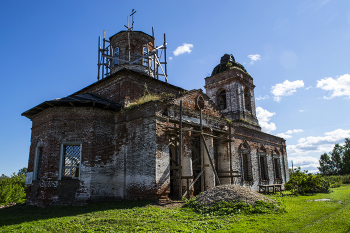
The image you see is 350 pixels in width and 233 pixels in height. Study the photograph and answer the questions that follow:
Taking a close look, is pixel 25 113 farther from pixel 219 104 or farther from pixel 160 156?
pixel 219 104

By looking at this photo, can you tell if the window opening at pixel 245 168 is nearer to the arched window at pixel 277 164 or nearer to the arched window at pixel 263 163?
the arched window at pixel 263 163

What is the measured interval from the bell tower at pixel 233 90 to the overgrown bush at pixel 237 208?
11657 millimetres

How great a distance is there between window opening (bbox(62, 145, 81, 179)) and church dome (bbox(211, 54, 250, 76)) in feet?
47.1

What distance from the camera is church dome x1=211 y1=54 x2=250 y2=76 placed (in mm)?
20928

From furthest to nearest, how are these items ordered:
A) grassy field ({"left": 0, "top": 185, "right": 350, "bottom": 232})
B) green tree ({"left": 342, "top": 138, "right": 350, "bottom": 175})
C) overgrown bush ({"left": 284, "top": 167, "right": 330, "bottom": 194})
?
green tree ({"left": 342, "top": 138, "right": 350, "bottom": 175}) < overgrown bush ({"left": 284, "top": 167, "right": 330, "bottom": 194}) < grassy field ({"left": 0, "top": 185, "right": 350, "bottom": 232})

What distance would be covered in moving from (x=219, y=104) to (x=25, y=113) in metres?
14.2

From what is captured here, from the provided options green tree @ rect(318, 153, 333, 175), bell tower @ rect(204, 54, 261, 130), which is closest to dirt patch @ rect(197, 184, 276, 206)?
bell tower @ rect(204, 54, 261, 130)

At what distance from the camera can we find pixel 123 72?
12.4m

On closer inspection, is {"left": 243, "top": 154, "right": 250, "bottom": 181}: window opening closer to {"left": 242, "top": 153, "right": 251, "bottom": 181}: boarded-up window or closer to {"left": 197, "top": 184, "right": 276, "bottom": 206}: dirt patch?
{"left": 242, "top": 153, "right": 251, "bottom": 181}: boarded-up window

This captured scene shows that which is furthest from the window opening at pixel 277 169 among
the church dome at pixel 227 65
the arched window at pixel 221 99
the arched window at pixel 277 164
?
the church dome at pixel 227 65

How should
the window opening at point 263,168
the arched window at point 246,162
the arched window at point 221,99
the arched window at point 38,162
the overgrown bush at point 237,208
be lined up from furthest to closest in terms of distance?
the arched window at point 221,99 < the window opening at point 263,168 < the arched window at point 246,162 < the arched window at point 38,162 < the overgrown bush at point 237,208

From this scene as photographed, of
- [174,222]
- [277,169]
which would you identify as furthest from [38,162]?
[277,169]

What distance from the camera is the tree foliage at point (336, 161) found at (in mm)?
37625

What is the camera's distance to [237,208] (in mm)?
7711
